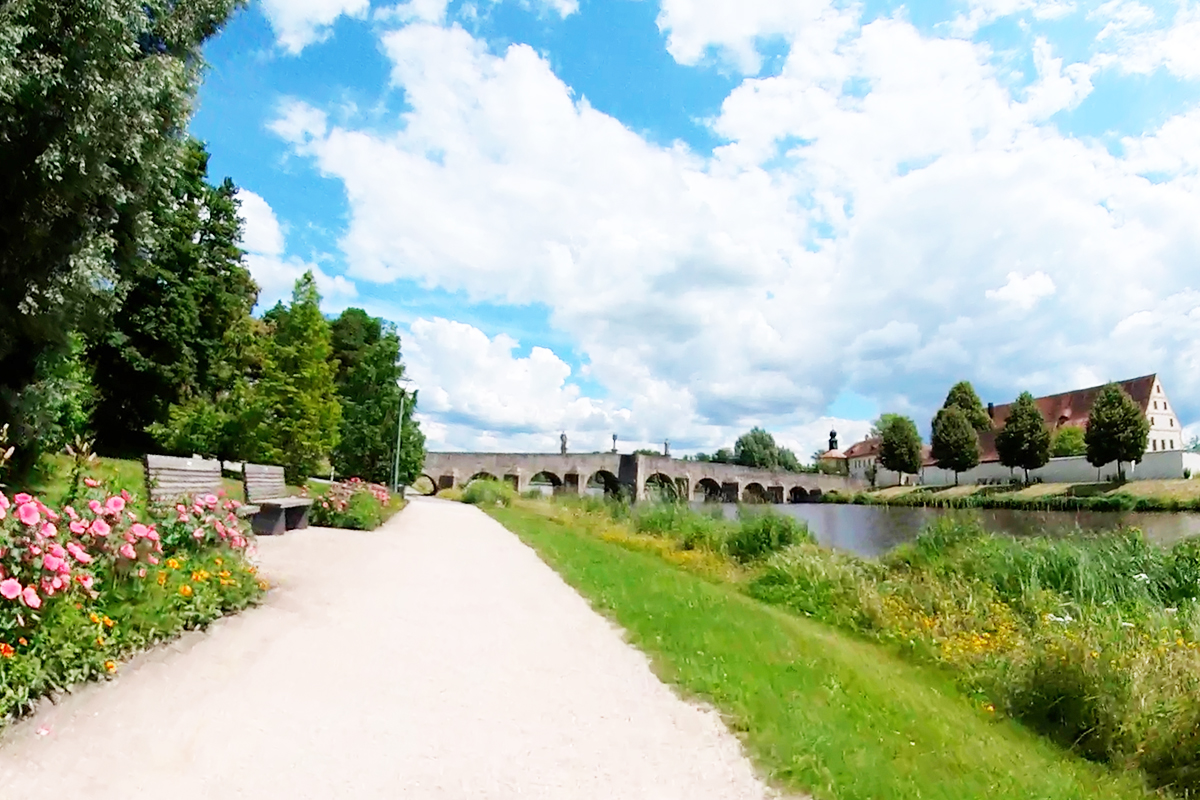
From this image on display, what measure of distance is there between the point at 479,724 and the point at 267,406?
21760 mm

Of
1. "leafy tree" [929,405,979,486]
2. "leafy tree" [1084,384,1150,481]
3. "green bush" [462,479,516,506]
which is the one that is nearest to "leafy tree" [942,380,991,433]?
"leafy tree" [929,405,979,486]

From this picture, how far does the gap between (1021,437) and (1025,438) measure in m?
0.33

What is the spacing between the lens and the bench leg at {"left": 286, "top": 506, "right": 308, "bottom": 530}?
1388 cm

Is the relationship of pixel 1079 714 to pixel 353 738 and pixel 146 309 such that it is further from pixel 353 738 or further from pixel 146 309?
pixel 146 309

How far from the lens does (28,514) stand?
443 cm

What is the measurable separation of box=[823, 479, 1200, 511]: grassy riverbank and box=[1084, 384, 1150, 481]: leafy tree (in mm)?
1832

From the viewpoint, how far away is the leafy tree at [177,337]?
29.5 metres

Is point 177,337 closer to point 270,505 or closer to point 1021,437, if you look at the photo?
point 270,505

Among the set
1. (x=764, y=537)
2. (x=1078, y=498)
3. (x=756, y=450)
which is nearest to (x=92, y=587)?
(x=764, y=537)

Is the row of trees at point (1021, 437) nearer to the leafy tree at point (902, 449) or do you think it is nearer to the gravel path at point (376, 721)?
the leafy tree at point (902, 449)

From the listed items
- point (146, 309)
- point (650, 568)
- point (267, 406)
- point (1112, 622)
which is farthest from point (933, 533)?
point (146, 309)

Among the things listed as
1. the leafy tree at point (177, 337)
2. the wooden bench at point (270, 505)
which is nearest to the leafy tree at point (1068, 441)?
the leafy tree at point (177, 337)

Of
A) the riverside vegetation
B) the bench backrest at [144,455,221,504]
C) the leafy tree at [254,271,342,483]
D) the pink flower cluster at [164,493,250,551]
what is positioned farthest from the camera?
the leafy tree at [254,271,342,483]

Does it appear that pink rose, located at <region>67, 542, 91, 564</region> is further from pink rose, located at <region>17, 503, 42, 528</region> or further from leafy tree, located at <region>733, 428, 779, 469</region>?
leafy tree, located at <region>733, 428, 779, 469</region>
